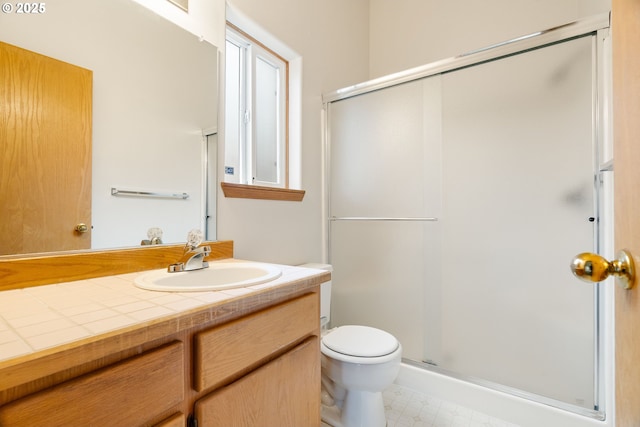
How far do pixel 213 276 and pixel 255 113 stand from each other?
113 cm

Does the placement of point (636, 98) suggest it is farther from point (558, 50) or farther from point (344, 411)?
point (344, 411)

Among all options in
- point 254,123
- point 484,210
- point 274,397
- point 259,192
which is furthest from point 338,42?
point 274,397

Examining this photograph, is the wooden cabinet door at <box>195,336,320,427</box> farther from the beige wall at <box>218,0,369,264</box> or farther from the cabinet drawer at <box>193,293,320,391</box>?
the beige wall at <box>218,0,369,264</box>

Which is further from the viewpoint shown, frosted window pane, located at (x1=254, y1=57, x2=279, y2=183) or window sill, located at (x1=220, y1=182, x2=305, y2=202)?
frosted window pane, located at (x1=254, y1=57, x2=279, y2=183)

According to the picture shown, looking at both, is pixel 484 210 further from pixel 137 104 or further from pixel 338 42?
pixel 137 104

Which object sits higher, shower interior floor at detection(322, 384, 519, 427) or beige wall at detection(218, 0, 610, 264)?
beige wall at detection(218, 0, 610, 264)

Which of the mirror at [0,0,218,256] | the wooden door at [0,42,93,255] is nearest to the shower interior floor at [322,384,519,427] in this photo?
the mirror at [0,0,218,256]

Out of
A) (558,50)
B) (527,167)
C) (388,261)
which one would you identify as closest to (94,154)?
(388,261)

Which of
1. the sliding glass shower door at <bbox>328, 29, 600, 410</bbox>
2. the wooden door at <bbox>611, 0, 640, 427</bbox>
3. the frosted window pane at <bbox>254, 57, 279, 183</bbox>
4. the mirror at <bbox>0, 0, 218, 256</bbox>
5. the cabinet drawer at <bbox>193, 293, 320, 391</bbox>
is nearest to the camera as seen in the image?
the wooden door at <bbox>611, 0, 640, 427</bbox>

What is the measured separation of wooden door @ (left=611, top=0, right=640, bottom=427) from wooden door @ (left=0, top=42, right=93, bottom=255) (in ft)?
4.26

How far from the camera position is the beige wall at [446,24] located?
185cm

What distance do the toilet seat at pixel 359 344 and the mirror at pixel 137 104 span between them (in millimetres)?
817

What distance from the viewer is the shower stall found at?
1333 mm

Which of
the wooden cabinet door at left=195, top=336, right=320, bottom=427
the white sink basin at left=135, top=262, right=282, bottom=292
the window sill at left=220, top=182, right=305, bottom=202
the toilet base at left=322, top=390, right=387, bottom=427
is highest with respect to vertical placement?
the window sill at left=220, top=182, right=305, bottom=202
